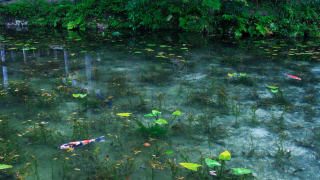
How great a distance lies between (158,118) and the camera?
3135 mm

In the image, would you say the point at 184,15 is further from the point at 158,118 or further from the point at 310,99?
the point at 158,118

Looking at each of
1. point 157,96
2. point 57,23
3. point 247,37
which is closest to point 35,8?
point 57,23

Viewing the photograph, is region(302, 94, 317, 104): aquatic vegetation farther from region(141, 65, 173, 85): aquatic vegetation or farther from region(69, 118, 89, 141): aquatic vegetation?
region(69, 118, 89, 141): aquatic vegetation

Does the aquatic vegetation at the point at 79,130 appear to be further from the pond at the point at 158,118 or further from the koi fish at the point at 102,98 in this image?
A: the koi fish at the point at 102,98

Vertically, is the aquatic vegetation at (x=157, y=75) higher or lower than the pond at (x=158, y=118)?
higher

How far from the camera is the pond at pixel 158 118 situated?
2.27 meters

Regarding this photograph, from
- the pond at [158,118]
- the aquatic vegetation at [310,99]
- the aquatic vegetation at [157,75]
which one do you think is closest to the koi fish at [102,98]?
the pond at [158,118]

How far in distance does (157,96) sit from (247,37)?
7456mm

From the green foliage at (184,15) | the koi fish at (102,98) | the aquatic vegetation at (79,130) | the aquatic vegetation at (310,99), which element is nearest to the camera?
the aquatic vegetation at (79,130)

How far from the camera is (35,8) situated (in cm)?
1302

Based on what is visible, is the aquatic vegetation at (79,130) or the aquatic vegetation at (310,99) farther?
the aquatic vegetation at (310,99)

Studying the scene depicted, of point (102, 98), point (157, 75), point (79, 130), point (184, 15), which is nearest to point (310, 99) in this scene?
point (157, 75)

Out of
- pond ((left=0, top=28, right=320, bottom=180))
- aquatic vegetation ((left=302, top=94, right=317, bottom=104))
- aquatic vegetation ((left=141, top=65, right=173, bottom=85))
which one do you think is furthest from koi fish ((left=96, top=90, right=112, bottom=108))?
aquatic vegetation ((left=302, top=94, right=317, bottom=104))

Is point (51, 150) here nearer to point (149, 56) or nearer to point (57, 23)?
point (149, 56)
